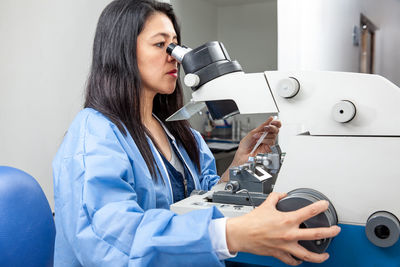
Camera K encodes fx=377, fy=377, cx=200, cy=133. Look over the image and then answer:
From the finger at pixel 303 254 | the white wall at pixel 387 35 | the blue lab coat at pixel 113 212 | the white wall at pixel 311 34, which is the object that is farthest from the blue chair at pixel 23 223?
the white wall at pixel 387 35

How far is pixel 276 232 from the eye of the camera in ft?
2.21

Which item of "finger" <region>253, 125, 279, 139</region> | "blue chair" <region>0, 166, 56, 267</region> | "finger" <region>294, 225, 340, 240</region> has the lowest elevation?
"blue chair" <region>0, 166, 56, 267</region>

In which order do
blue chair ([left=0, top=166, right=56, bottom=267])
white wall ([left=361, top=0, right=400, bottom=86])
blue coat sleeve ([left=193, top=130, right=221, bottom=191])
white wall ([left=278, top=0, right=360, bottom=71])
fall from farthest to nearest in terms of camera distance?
white wall ([left=361, top=0, right=400, bottom=86]) → white wall ([left=278, top=0, right=360, bottom=71]) → blue coat sleeve ([left=193, top=130, right=221, bottom=191]) → blue chair ([left=0, top=166, right=56, bottom=267])

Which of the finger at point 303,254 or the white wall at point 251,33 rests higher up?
the white wall at point 251,33

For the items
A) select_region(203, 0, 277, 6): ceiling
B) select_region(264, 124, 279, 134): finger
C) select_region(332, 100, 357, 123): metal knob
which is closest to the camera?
select_region(332, 100, 357, 123): metal knob

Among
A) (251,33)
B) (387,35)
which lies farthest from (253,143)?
(387,35)

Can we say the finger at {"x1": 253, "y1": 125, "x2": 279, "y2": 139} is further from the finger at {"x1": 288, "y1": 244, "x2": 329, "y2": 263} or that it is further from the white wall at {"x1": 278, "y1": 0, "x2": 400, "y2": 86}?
the white wall at {"x1": 278, "y1": 0, "x2": 400, "y2": 86}

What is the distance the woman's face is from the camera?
112 cm

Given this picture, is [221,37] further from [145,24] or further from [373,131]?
[373,131]

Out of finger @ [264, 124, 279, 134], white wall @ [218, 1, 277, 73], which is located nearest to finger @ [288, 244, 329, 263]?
finger @ [264, 124, 279, 134]

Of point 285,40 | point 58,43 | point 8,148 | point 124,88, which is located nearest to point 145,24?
point 124,88

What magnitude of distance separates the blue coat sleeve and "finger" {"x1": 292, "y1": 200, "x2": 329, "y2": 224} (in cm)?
70

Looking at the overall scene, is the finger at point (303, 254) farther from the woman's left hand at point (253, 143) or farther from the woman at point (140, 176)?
the woman's left hand at point (253, 143)

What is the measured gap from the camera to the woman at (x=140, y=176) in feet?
2.31
